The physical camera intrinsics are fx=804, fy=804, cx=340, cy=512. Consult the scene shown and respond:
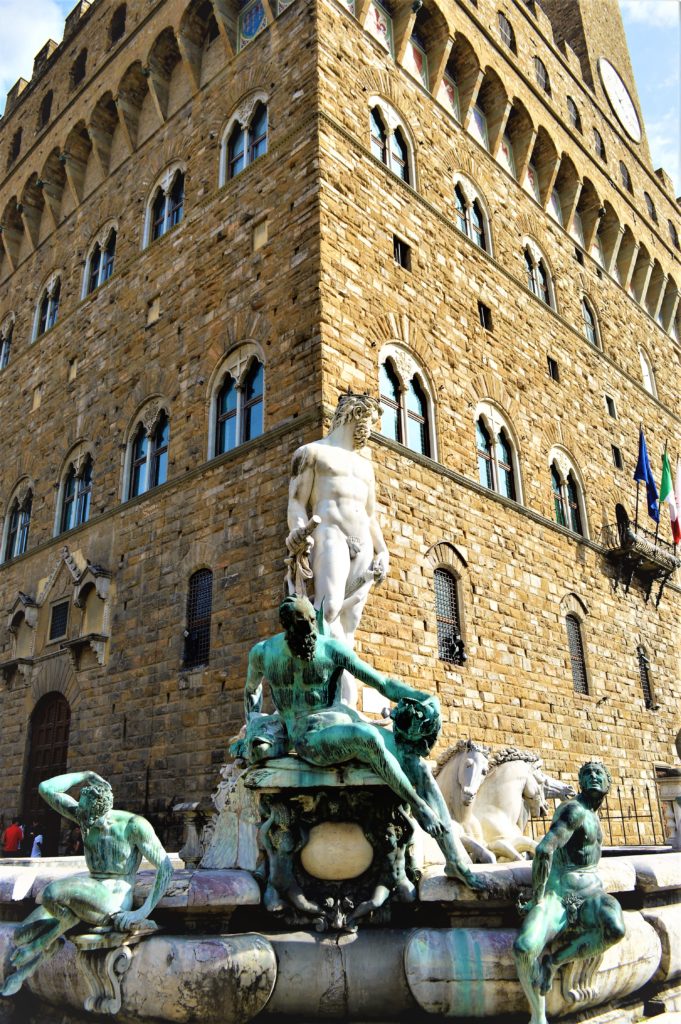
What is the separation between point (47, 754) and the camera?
42.5 feet

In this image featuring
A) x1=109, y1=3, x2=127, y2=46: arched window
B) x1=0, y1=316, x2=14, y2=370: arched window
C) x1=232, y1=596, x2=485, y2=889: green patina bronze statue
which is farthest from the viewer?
x1=0, y1=316, x2=14, y2=370: arched window

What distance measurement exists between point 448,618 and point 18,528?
9.56m

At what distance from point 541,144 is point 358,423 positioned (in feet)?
43.9

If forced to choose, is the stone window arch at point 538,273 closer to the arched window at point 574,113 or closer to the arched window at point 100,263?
the arched window at point 574,113

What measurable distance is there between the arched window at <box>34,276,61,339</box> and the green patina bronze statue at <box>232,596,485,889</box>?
15557 mm

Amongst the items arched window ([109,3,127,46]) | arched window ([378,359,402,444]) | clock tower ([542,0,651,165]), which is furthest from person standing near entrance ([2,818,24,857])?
clock tower ([542,0,651,165])

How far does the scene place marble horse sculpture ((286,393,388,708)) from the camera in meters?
6.73

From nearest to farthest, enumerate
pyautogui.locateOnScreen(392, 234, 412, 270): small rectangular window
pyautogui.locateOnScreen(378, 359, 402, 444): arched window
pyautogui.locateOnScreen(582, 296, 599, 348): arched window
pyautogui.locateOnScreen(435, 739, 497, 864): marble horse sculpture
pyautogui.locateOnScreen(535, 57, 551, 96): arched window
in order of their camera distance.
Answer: pyautogui.locateOnScreen(435, 739, 497, 864): marble horse sculpture < pyautogui.locateOnScreen(378, 359, 402, 444): arched window < pyautogui.locateOnScreen(392, 234, 412, 270): small rectangular window < pyautogui.locateOnScreen(582, 296, 599, 348): arched window < pyautogui.locateOnScreen(535, 57, 551, 96): arched window

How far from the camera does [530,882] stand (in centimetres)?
345

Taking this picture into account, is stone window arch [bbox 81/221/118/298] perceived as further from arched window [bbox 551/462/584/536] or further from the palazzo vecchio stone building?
arched window [bbox 551/462/584/536]

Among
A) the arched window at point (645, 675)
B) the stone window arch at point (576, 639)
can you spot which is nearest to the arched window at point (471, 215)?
the stone window arch at point (576, 639)

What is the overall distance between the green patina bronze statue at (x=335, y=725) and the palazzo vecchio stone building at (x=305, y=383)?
571 cm

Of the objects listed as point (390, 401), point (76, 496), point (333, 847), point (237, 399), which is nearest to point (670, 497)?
point (390, 401)

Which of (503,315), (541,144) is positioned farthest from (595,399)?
(541,144)
